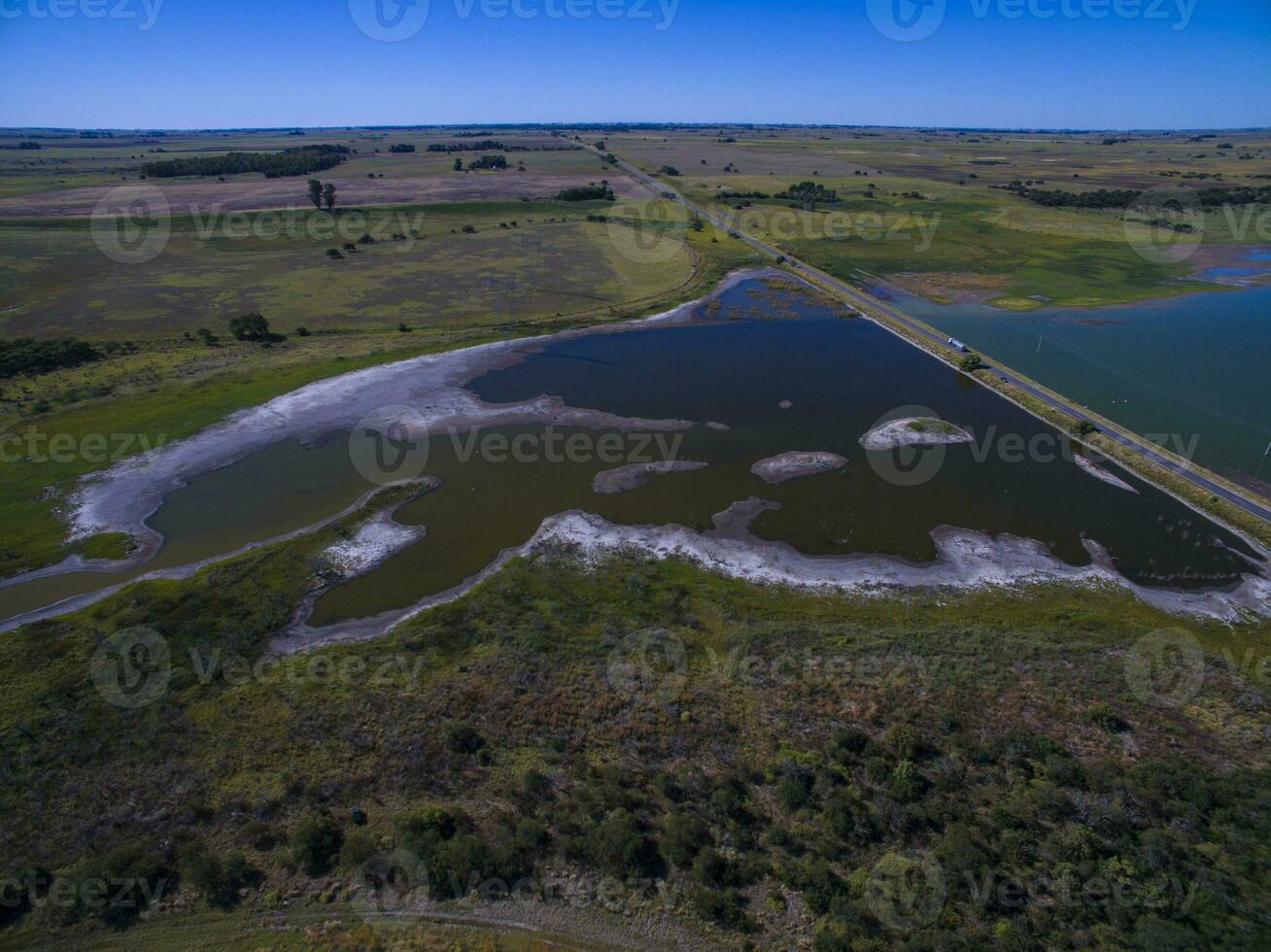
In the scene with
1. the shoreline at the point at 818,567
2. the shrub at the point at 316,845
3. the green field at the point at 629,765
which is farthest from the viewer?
the shoreline at the point at 818,567

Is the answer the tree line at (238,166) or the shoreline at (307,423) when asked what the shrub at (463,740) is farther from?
the tree line at (238,166)

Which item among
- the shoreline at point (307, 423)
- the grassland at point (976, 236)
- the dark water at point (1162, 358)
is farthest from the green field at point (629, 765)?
the grassland at point (976, 236)

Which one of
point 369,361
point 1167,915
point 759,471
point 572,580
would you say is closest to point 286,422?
point 369,361

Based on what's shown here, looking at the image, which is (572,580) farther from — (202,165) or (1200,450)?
(202,165)

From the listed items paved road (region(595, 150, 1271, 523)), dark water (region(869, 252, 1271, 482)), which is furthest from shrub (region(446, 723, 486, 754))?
dark water (region(869, 252, 1271, 482))

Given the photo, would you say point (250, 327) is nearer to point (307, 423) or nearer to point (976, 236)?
point (307, 423)

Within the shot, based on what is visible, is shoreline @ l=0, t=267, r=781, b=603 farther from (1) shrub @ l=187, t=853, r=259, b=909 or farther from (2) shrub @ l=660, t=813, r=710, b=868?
(2) shrub @ l=660, t=813, r=710, b=868
